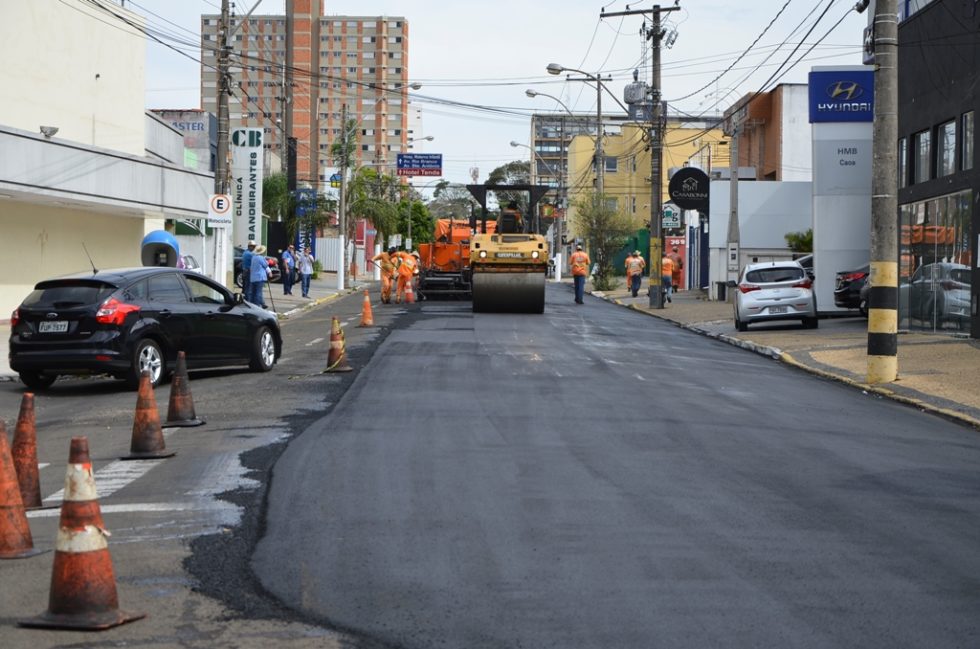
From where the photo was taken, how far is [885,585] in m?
6.64

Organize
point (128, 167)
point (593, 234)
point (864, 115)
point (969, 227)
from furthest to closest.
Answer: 1. point (593, 234)
2. point (864, 115)
3. point (128, 167)
4. point (969, 227)

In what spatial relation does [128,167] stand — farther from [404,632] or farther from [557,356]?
[404,632]

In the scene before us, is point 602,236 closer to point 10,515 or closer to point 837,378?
point 837,378

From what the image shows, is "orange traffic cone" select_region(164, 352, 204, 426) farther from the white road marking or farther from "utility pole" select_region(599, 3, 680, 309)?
"utility pole" select_region(599, 3, 680, 309)

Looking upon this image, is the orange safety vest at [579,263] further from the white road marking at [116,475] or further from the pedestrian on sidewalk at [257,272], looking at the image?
the white road marking at [116,475]

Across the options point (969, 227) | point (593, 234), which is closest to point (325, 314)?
point (969, 227)

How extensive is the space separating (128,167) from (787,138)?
36464 mm

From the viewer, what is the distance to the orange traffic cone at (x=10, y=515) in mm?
7105

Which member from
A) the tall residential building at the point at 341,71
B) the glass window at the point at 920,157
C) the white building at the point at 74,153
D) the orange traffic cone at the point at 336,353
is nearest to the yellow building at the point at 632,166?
the tall residential building at the point at 341,71

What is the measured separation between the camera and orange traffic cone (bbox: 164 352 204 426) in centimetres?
1270

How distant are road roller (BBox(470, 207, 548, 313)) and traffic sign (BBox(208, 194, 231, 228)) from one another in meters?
5.86

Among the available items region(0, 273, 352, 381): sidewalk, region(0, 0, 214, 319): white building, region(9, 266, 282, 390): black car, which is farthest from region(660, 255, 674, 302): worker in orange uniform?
region(9, 266, 282, 390): black car

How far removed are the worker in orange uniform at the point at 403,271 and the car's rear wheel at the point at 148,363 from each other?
2235 centimetres

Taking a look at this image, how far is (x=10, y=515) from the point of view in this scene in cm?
720
